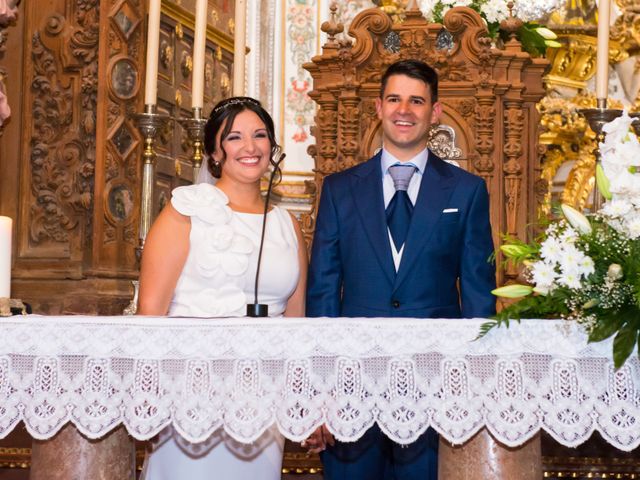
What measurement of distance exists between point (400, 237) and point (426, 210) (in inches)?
4.5

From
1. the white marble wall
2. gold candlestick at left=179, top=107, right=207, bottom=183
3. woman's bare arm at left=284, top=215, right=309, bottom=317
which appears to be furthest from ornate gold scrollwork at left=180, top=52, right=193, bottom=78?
woman's bare arm at left=284, top=215, right=309, bottom=317

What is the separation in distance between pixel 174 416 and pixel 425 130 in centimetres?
135

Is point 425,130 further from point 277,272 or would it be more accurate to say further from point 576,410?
point 576,410

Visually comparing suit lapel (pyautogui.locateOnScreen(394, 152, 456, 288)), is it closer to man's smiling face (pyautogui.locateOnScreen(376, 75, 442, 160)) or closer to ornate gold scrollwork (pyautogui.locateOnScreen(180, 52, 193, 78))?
man's smiling face (pyautogui.locateOnScreen(376, 75, 442, 160))

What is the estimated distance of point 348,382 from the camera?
2746 mm

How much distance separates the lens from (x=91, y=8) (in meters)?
5.95

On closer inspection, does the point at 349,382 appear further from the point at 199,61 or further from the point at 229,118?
the point at 199,61

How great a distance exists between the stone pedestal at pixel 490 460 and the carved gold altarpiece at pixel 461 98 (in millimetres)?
2213

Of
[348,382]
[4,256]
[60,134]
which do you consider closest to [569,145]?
[60,134]

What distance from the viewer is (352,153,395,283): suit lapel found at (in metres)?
3.51

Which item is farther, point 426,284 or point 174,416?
point 426,284

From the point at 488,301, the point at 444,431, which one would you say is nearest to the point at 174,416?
the point at 444,431

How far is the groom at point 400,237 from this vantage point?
3.47 m

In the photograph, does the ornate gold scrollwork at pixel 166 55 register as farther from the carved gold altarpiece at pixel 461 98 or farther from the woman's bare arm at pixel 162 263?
the woman's bare arm at pixel 162 263
